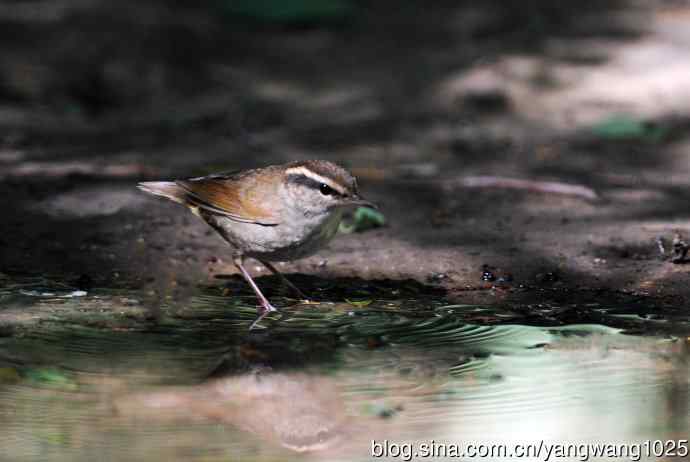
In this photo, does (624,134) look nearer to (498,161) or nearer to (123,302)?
(498,161)

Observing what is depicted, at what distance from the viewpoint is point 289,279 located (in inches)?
262

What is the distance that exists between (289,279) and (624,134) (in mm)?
4643

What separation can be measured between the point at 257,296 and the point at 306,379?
1.45m

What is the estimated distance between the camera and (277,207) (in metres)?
6.04

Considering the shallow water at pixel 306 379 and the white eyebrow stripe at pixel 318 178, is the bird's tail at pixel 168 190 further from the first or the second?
the white eyebrow stripe at pixel 318 178

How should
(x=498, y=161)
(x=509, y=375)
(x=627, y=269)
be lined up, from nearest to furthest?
(x=509, y=375)
(x=627, y=269)
(x=498, y=161)

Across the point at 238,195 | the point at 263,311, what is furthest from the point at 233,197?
the point at 263,311

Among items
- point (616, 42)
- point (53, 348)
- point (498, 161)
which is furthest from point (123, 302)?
point (616, 42)

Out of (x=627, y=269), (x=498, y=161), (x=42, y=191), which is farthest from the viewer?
(x=498, y=161)

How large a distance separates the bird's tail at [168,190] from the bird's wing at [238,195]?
0.03 m

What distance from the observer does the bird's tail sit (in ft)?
21.2

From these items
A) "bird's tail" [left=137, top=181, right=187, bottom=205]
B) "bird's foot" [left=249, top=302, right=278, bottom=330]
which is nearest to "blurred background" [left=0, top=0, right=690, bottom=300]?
"bird's tail" [left=137, top=181, right=187, bottom=205]

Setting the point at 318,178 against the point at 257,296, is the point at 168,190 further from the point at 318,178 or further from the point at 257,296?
the point at 318,178

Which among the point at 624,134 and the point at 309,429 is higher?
the point at 624,134
